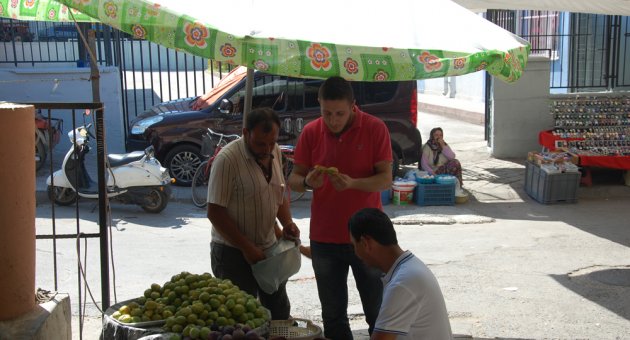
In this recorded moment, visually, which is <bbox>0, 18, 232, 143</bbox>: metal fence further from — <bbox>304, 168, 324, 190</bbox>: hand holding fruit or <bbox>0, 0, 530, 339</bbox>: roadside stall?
<bbox>0, 0, 530, 339</bbox>: roadside stall

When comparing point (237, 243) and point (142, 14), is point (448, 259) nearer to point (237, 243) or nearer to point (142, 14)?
point (237, 243)

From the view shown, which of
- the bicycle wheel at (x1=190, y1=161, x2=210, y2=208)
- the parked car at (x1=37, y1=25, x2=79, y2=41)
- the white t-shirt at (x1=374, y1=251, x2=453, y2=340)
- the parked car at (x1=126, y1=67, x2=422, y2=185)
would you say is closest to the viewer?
the white t-shirt at (x1=374, y1=251, x2=453, y2=340)

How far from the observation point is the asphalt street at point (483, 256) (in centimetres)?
669

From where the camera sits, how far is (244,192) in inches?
181

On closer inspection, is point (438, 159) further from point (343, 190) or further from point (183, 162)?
point (343, 190)

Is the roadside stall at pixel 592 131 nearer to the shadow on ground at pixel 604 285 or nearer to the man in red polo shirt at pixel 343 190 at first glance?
the shadow on ground at pixel 604 285

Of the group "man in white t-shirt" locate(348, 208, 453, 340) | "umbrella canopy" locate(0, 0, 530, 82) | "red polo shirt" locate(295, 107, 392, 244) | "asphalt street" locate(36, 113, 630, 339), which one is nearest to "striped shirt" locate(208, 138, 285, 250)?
"red polo shirt" locate(295, 107, 392, 244)

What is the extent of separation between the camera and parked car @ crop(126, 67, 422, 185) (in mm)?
11930

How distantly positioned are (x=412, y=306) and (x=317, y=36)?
1.48m

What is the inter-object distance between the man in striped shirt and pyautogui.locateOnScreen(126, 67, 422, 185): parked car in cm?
723

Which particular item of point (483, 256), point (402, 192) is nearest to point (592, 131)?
point (402, 192)

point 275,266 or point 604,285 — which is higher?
point 275,266

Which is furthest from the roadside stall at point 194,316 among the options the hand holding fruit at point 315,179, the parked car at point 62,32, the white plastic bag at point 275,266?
the parked car at point 62,32

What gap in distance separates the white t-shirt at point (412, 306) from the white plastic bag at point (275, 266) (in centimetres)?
131
